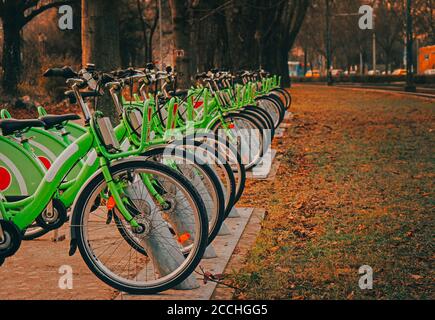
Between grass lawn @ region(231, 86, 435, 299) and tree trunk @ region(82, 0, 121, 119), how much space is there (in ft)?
7.29

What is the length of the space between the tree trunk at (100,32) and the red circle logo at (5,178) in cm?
301

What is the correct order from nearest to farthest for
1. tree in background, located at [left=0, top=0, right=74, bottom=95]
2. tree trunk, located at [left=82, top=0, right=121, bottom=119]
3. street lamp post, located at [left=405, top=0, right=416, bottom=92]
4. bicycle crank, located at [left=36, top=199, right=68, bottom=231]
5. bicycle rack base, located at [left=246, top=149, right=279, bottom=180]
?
bicycle crank, located at [left=36, top=199, right=68, bottom=231]
tree trunk, located at [left=82, top=0, right=121, bottom=119]
bicycle rack base, located at [left=246, top=149, right=279, bottom=180]
tree in background, located at [left=0, top=0, right=74, bottom=95]
street lamp post, located at [left=405, top=0, right=416, bottom=92]

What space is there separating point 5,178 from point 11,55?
24.1m

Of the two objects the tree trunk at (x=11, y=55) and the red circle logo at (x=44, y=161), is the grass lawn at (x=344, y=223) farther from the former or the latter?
the tree trunk at (x=11, y=55)

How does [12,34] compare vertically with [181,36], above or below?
above

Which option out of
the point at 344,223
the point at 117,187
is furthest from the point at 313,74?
the point at 117,187

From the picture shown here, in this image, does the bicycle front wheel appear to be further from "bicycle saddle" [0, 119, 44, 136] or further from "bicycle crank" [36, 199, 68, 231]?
"bicycle saddle" [0, 119, 44, 136]

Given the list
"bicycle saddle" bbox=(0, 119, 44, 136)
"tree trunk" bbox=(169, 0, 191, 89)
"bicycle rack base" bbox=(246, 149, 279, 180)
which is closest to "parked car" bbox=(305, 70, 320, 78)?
"tree trunk" bbox=(169, 0, 191, 89)

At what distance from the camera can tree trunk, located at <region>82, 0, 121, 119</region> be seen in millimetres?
8477

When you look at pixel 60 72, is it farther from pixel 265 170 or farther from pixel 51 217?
pixel 265 170

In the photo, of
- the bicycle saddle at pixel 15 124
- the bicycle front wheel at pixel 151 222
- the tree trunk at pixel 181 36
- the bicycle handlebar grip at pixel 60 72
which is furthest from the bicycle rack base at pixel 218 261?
the tree trunk at pixel 181 36

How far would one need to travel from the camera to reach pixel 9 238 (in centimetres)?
482

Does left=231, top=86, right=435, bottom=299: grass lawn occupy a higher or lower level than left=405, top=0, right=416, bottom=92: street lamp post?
lower
